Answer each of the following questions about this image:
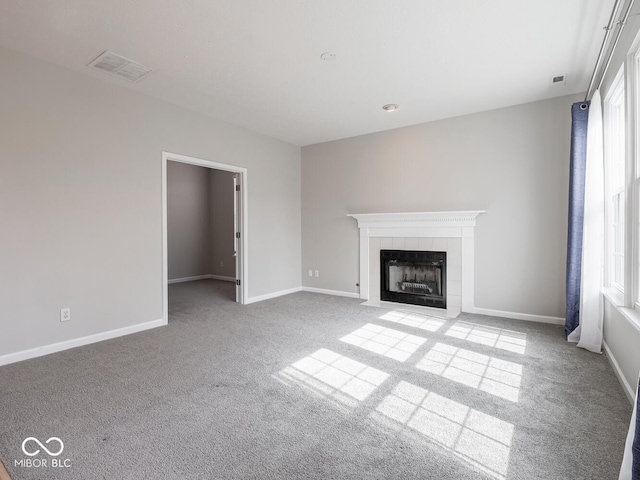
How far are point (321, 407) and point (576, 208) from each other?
119 inches

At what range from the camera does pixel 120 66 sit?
2.99 metres

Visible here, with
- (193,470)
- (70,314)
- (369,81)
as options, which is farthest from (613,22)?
(70,314)

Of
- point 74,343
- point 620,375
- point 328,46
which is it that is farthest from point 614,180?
point 74,343

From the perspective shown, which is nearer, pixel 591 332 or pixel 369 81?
pixel 591 332

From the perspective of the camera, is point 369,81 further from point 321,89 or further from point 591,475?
point 591,475

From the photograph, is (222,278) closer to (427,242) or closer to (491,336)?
(427,242)

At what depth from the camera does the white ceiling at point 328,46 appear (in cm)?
224

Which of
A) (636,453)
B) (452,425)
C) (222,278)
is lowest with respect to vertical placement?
(452,425)

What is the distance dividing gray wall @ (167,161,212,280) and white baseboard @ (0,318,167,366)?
11.7ft

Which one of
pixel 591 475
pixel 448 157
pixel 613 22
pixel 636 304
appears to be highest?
pixel 613 22

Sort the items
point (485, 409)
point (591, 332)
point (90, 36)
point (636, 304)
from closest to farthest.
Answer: point (485, 409) → point (636, 304) → point (90, 36) → point (591, 332)

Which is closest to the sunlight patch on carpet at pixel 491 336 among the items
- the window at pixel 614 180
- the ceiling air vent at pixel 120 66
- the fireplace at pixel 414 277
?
the fireplace at pixel 414 277

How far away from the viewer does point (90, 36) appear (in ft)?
8.35

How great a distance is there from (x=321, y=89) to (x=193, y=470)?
341 cm
